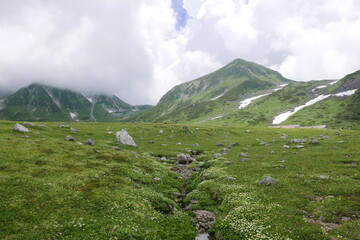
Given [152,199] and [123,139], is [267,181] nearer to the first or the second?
[152,199]

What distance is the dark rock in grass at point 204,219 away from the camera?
64.8ft

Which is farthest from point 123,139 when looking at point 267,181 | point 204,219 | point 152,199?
point 267,181

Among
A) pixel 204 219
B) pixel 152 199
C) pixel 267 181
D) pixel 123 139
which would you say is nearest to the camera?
pixel 204 219

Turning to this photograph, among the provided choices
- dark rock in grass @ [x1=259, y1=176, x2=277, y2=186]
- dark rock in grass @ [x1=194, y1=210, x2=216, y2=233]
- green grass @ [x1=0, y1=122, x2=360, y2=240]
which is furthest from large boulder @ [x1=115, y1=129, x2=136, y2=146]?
dark rock in grass @ [x1=259, y1=176, x2=277, y2=186]

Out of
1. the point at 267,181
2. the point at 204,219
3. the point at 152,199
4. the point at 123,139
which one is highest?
the point at 123,139

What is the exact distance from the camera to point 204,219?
69.3 ft

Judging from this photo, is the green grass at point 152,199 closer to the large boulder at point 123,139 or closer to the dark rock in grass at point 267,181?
the dark rock in grass at point 267,181

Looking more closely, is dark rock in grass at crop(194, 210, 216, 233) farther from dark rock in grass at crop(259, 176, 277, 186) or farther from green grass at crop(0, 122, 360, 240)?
dark rock in grass at crop(259, 176, 277, 186)

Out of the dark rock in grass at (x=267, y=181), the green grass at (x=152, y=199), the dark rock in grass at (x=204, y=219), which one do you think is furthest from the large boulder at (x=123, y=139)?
the dark rock in grass at (x=267, y=181)

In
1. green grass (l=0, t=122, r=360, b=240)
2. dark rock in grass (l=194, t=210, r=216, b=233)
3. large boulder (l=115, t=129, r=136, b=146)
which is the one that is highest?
large boulder (l=115, t=129, r=136, b=146)

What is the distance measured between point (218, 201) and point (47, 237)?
17.9 m

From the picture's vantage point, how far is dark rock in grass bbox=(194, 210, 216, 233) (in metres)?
19.8

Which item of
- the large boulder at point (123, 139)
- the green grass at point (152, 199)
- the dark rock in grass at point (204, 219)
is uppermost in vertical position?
the large boulder at point (123, 139)

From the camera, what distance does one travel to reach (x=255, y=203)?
21.5m
